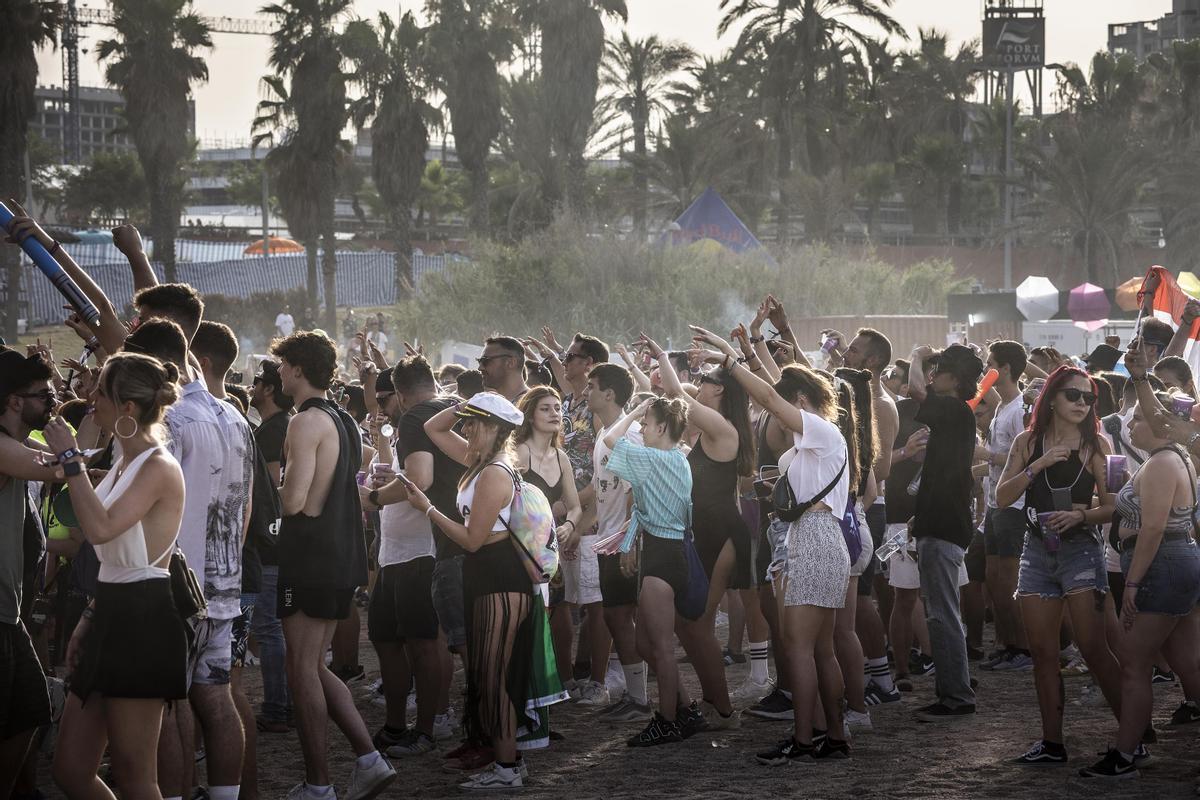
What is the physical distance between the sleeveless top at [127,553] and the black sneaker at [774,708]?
14.2 feet

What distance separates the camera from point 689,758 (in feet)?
25.0

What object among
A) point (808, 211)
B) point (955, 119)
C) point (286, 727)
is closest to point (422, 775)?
point (286, 727)

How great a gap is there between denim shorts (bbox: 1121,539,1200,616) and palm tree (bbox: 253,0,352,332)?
36.9m

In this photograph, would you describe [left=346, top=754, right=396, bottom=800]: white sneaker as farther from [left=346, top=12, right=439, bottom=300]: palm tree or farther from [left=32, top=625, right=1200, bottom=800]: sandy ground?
[left=346, top=12, right=439, bottom=300]: palm tree

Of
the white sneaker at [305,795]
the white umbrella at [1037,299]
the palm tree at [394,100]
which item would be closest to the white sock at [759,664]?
the white sneaker at [305,795]

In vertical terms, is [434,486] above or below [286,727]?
above

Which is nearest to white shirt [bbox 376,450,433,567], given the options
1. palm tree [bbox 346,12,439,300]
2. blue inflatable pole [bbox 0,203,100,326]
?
blue inflatable pole [bbox 0,203,100,326]

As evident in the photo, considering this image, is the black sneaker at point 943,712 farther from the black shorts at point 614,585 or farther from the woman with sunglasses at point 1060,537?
the black shorts at point 614,585

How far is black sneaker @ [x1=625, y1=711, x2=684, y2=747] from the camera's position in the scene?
786cm

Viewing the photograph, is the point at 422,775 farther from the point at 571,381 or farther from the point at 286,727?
the point at 571,381

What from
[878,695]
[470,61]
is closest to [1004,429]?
[878,695]

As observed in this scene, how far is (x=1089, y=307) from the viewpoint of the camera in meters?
23.0

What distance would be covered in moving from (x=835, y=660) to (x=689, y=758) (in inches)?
36.4

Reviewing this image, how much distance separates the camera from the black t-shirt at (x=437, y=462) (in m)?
7.63
